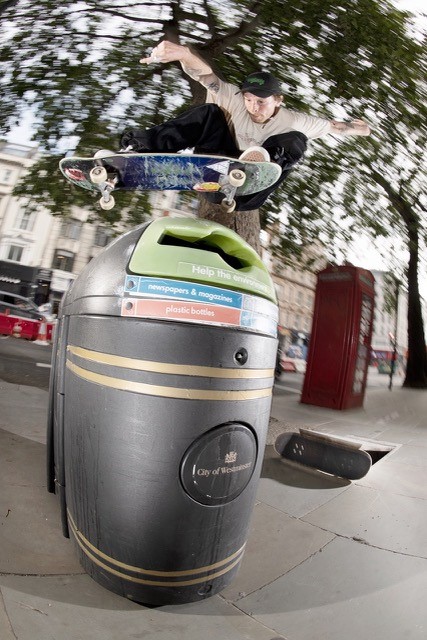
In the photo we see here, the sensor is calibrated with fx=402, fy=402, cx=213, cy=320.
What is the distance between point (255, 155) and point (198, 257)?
1.40 metres

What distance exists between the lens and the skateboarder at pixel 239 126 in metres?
2.85

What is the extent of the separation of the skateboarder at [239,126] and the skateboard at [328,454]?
204 cm

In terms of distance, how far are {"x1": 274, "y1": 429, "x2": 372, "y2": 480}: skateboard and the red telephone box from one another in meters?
5.04

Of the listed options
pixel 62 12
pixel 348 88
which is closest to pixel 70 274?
pixel 62 12

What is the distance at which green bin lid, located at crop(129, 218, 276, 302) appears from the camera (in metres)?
1.49

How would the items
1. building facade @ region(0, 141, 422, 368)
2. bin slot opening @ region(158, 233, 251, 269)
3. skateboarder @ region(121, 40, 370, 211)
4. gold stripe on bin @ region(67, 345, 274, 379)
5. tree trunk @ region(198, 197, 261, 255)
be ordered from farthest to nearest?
building facade @ region(0, 141, 422, 368), tree trunk @ region(198, 197, 261, 255), skateboarder @ region(121, 40, 370, 211), bin slot opening @ region(158, 233, 251, 269), gold stripe on bin @ region(67, 345, 274, 379)

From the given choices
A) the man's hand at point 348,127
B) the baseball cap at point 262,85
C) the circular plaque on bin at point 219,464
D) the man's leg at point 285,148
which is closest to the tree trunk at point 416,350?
the man's hand at point 348,127

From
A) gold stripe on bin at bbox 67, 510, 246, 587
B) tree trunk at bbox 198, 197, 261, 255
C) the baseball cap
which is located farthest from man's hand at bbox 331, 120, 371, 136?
gold stripe on bin at bbox 67, 510, 246, 587

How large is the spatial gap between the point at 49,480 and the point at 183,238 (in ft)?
5.12

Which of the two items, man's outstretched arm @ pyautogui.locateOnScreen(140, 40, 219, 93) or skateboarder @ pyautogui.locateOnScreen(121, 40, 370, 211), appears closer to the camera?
man's outstretched arm @ pyautogui.locateOnScreen(140, 40, 219, 93)

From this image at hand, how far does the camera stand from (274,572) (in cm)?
188

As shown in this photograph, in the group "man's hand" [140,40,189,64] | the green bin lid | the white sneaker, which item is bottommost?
the green bin lid

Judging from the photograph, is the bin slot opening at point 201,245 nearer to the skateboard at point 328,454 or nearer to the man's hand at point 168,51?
the man's hand at point 168,51

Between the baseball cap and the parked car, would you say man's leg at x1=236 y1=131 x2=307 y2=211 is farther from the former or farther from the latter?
the parked car
